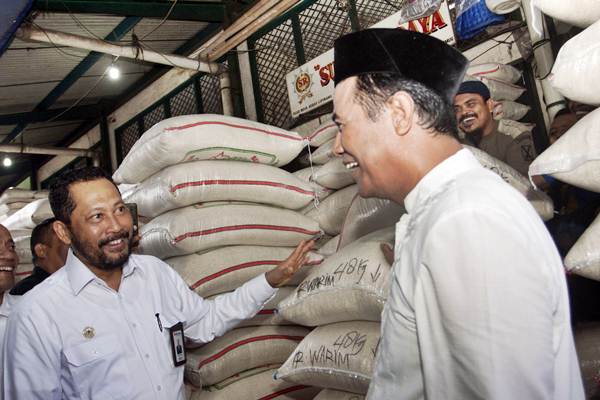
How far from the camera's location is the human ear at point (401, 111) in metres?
0.87

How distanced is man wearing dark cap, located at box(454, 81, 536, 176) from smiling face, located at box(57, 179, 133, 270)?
159cm

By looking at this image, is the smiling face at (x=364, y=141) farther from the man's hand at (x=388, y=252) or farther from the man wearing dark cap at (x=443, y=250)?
the man's hand at (x=388, y=252)

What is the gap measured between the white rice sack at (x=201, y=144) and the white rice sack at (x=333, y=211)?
39 centimetres

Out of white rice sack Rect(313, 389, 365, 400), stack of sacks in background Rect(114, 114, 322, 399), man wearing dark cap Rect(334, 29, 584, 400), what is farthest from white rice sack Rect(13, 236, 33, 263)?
man wearing dark cap Rect(334, 29, 584, 400)

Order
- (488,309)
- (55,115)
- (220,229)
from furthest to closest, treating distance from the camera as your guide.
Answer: (55,115)
(220,229)
(488,309)

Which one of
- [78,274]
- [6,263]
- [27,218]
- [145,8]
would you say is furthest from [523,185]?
[27,218]

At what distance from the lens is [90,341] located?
1.55 m

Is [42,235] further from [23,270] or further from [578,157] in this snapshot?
[578,157]

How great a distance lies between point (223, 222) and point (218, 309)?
0.59 metres

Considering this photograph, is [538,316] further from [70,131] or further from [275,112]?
[70,131]

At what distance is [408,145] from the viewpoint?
875 mm

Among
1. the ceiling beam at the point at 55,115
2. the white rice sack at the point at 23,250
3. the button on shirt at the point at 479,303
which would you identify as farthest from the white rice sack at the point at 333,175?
the ceiling beam at the point at 55,115

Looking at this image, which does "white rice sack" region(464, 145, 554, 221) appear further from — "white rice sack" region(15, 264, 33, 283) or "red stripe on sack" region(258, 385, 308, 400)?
"white rice sack" region(15, 264, 33, 283)

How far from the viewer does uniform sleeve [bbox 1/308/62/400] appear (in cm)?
143
